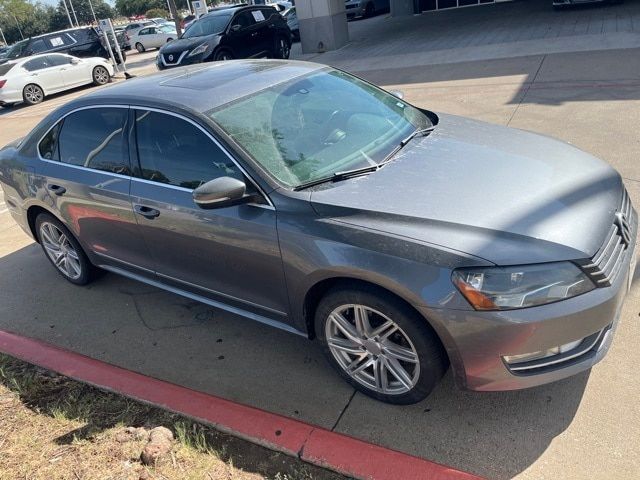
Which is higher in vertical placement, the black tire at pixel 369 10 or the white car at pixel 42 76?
the white car at pixel 42 76

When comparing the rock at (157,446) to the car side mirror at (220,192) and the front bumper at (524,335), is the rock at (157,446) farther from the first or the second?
the front bumper at (524,335)

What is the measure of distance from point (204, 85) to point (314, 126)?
0.83 m

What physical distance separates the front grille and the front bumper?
1.7 inches

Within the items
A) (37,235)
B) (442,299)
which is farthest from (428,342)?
(37,235)

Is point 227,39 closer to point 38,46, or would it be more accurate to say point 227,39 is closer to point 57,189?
point 38,46

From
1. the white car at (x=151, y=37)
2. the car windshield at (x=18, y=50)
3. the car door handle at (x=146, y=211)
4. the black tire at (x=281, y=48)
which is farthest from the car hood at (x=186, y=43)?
the white car at (x=151, y=37)

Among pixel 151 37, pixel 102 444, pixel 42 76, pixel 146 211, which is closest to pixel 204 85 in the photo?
pixel 146 211

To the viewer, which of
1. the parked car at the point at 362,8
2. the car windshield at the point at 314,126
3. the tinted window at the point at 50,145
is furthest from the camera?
the parked car at the point at 362,8

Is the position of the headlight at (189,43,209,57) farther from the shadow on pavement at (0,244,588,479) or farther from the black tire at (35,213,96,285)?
the black tire at (35,213,96,285)

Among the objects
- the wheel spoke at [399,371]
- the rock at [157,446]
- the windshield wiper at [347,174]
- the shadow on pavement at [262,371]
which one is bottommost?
the shadow on pavement at [262,371]

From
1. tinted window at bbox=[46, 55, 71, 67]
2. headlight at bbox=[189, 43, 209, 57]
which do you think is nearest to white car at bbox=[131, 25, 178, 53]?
tinted window at bbox=[46, 55, 71, 67]

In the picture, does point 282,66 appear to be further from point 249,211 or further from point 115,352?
point 115,352

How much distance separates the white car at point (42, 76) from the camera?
51.0ft

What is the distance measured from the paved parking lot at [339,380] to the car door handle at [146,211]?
0.93 meters
